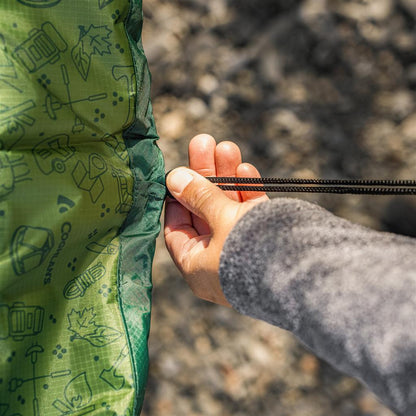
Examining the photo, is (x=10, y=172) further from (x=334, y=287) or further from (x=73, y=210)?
(x=334, y=287)

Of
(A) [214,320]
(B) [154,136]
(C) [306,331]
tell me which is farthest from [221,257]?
(A) [214,320]

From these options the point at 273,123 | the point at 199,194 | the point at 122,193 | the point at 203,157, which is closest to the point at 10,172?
the point at 122,193

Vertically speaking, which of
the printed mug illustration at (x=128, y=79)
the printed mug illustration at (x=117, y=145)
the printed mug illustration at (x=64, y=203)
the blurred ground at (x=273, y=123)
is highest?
the printed mug illustration at (x=128, y=79)

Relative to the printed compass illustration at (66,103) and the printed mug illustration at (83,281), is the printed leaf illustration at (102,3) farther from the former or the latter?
the printed mug illustration at (83,281)

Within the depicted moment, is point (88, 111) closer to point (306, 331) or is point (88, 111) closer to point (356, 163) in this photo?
point (306, 331)

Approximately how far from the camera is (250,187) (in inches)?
25.2

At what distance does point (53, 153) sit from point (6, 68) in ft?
0.37

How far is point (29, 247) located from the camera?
472 mm

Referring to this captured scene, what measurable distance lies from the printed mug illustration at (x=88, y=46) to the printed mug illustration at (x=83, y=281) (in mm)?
267

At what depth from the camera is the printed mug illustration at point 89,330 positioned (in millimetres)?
541

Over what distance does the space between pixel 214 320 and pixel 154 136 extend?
21.9 inches

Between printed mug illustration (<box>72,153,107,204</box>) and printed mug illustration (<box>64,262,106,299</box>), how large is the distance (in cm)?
10

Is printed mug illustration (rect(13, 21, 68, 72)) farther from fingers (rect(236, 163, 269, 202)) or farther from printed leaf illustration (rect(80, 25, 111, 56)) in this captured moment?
fingers (rect(236, 163, 269, 202))

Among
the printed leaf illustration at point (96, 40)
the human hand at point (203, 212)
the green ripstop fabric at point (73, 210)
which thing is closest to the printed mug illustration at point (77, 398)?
the green ripstop fabric at point (73, 210)
